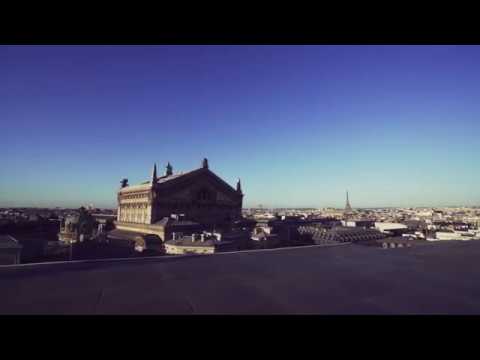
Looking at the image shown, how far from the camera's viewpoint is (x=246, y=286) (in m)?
3.86

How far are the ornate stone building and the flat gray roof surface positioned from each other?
106 ft

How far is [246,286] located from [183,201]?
38.4 meters

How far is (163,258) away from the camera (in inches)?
224

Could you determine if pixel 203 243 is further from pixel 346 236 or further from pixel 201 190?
pixel 346 236

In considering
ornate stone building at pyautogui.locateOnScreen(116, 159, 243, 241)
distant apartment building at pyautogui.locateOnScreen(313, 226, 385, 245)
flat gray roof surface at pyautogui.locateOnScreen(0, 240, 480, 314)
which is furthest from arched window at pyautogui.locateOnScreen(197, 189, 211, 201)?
flat gray roof surface at pyautogui.locateOnScreen(0, 240, 480, 314)

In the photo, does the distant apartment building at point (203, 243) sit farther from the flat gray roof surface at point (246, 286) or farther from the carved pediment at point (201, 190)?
the flat gray roof surface at point (246, 286)

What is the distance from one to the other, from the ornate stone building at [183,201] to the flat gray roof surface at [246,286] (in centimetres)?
3236

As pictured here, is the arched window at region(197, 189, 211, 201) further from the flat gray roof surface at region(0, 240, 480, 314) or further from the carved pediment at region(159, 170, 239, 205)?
the flat gray roof surface at region(0, 240, 480, 314)

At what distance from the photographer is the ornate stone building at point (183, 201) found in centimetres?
3984

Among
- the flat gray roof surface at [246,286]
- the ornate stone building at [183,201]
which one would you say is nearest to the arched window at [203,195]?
the ornate stone building at [183,201]

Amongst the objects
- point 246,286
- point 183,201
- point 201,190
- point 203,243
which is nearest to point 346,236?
point 201,190
